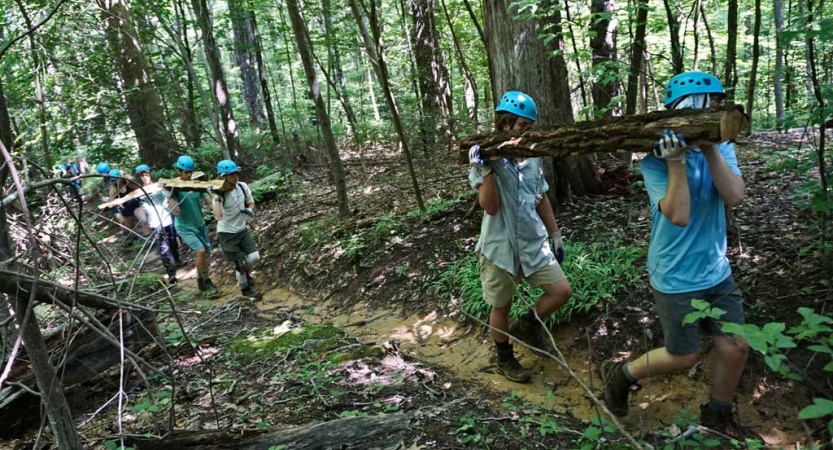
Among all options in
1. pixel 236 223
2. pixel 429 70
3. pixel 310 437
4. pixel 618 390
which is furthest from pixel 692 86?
pixel 429 70

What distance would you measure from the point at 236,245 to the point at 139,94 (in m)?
8.32

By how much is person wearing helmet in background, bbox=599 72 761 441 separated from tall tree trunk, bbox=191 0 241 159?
30.9ft

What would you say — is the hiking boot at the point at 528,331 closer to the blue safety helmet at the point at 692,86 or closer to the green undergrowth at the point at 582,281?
the green undergrowth at the point at 582,281

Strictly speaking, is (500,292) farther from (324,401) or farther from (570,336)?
(324,401)

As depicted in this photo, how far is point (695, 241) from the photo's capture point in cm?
277

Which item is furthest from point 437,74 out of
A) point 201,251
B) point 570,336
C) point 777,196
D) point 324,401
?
point 324,401

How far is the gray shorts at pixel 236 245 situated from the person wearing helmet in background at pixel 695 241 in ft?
19.6

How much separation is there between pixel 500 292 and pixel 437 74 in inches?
333

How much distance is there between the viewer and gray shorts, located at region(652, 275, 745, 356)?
2.77 metres

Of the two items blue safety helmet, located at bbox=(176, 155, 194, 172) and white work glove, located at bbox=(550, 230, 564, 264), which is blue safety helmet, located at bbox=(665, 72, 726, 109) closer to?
white work glove, located at bbox=(550, 230, 564, 264)

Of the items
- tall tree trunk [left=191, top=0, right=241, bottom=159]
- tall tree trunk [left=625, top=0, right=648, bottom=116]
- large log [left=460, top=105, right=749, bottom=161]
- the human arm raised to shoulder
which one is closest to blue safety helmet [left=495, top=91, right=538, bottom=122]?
large log [left=460, top=105, right=749, bottom=161]

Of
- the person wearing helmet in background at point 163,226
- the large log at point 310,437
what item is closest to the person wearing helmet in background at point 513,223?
the large log at point 310,437

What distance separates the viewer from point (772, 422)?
328 centimetres

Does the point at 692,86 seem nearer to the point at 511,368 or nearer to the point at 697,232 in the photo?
the point at 697,232
